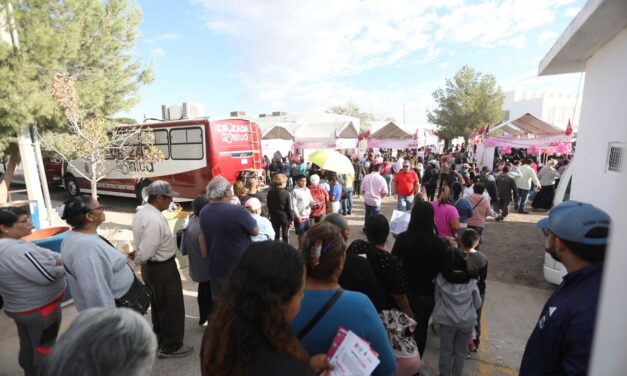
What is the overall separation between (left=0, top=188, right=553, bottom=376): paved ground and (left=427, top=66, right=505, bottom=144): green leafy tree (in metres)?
27.6

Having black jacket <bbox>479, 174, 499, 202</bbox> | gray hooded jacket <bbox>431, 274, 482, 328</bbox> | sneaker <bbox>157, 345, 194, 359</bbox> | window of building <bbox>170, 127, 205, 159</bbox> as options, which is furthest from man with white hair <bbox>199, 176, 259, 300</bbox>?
window of building <bbox>170, 127, 205, 159</bbox>

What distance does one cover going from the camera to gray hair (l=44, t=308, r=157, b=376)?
3.15 ft

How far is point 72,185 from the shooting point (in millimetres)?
13625

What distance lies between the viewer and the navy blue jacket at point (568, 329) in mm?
1388

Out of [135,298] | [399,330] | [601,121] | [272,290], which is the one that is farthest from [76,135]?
[601,121]

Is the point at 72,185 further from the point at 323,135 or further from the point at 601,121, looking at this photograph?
the point at 601,121

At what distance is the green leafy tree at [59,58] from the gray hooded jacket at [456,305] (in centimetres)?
763

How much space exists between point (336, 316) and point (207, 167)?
9.62 metres

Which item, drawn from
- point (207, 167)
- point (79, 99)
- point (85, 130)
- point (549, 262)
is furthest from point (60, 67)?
point (549, 262)

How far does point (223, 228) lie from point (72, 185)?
541 inches

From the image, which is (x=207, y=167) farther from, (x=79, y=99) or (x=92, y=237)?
(x=92, y=237)

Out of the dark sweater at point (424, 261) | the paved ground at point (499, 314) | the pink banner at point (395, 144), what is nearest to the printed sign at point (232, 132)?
the paved ground at point (499, 314)

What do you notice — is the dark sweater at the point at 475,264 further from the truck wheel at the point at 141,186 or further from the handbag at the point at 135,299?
the truck wheel at the point at 141,186

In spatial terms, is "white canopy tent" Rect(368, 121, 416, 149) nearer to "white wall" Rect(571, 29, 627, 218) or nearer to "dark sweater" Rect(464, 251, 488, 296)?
"white wall" Rect(571, 29, 627, 218)
